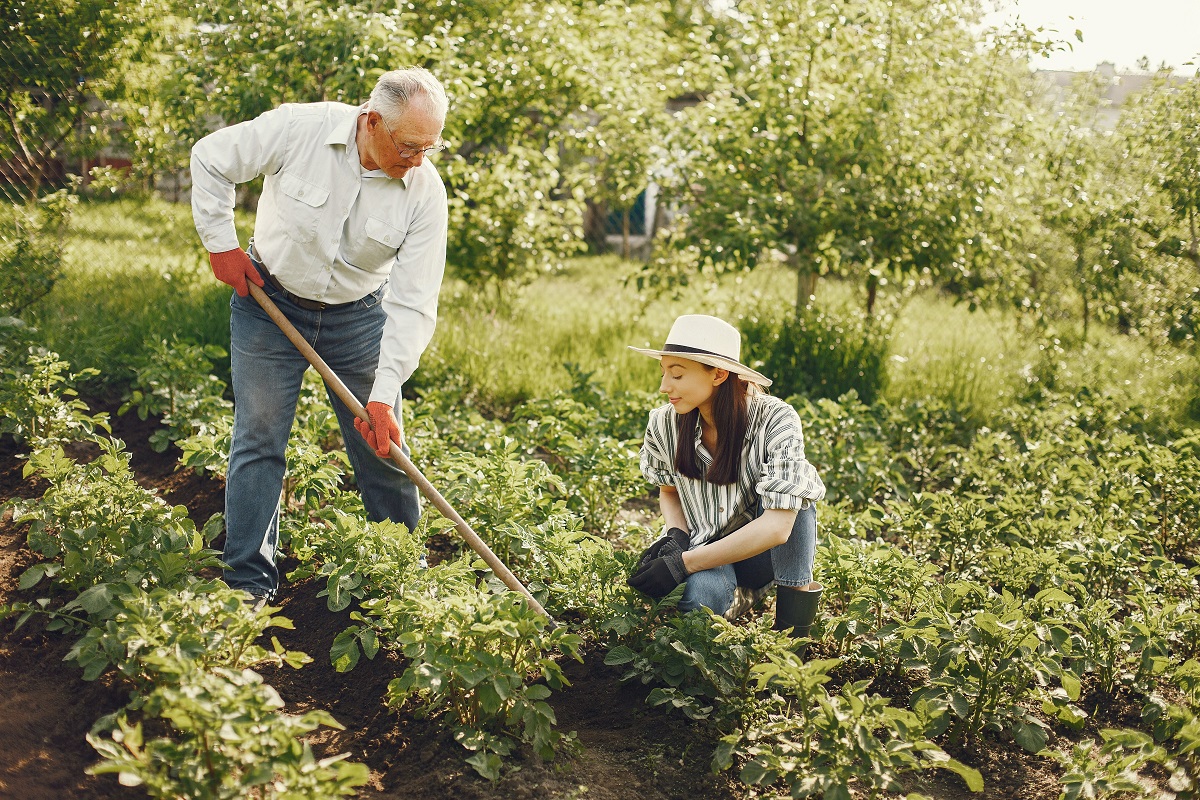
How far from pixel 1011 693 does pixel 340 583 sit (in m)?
2.03

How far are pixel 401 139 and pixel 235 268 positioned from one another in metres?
0.67

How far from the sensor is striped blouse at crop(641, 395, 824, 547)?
10.2 ft

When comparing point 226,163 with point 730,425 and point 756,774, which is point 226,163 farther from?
point 756,774

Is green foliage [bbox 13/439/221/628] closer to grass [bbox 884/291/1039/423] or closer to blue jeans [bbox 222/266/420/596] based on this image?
blue jeans [bbox 222/266/420/596]

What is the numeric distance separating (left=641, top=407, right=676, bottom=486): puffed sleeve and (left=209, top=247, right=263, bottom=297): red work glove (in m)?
1.39

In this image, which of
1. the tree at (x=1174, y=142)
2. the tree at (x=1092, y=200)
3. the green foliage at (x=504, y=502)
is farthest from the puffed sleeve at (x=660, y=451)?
the tree at (x=1174, y=142)

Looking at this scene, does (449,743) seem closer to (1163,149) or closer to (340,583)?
(340,583)

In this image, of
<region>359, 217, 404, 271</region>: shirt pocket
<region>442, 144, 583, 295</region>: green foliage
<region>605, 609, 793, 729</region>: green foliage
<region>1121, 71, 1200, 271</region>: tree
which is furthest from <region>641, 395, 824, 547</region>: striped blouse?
<region>1121, 71, 1200, 271</region>: tree

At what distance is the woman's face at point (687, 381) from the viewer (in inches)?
124

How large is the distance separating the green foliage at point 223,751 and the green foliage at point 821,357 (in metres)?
4.88

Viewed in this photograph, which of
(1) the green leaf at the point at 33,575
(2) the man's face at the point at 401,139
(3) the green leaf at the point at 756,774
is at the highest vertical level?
(2) the man's face at the point at 401,139

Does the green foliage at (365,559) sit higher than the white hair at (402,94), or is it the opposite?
the white hair at (402,94)

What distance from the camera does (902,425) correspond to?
5.73 m

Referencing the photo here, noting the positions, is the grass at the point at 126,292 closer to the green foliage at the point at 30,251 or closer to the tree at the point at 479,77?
the green foliage at the point at 30,251
